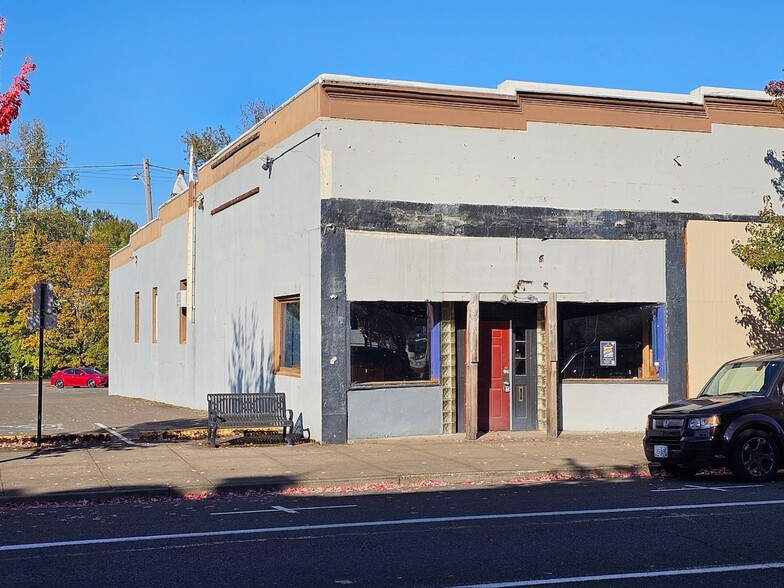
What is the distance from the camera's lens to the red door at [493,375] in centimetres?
1892

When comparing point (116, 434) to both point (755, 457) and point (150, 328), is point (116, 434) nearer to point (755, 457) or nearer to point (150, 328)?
point (755, 457)

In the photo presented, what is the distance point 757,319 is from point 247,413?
420 inches

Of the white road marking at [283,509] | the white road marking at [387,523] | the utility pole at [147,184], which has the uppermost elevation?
the utility pole at [147,184]

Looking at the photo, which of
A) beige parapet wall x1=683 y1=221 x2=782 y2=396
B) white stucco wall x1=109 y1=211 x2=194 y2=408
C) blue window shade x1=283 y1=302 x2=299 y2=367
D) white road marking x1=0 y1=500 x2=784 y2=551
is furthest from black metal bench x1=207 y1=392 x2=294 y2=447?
white stucco wall x1=109 y1=211 x2=194 y2=408

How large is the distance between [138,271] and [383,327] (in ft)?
71.0

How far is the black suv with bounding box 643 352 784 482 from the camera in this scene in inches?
504

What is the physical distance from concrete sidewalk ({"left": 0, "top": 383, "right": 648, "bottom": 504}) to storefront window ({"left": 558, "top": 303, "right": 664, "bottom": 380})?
1.36 metres

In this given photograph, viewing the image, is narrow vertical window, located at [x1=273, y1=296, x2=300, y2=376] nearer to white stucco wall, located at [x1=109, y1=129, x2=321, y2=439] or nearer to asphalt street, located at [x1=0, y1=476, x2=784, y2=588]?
white stucco wall, located at [x1=109, y1=129, x2=321, y2=439]

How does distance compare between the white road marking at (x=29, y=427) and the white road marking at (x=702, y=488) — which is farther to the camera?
the white road marking at (x=29, y=427)

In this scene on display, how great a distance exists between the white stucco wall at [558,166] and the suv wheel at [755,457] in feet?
Answer: 23.4

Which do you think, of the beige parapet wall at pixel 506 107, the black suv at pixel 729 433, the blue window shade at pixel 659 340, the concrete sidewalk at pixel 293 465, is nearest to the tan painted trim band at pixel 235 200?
the beige parapet wall at pixel 506 107

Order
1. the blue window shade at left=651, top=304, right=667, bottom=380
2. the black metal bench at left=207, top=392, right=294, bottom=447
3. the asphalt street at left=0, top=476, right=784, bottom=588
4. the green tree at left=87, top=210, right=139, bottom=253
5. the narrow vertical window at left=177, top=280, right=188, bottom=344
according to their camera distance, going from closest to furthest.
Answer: the asphalt street at left=0, top=476, right=784, bottom=588 → the black metal bench at left=207, top=392, right=294, bottom=447 → the blue window shade at left=651, top=304, right=667, bottom=380 → the narrow vertical window at left=177, top=280, right=188, bottom=344 → the green tree at left=87, top=210, right=139, bottom=253

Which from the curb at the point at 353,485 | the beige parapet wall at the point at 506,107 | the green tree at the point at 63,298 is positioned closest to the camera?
the curb at the point at 353,485

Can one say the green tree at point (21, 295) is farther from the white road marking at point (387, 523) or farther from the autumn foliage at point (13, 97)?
the white road marking at point (387, 523)
